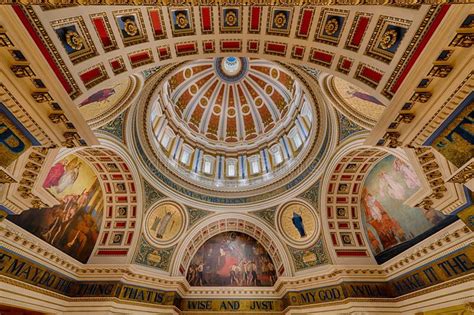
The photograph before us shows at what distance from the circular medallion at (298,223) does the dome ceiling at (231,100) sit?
692cm

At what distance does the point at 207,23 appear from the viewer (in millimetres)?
7000

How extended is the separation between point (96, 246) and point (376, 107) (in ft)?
55.6

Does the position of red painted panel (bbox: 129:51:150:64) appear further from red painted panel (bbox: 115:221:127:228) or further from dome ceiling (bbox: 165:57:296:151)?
dome ceiling (bbox: 165:57:296:151)

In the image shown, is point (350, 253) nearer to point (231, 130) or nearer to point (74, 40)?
point (231, 130)

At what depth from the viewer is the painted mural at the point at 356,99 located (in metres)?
10.5

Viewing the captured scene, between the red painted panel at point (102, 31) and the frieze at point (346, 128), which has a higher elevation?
the frieze at point (346, 128)

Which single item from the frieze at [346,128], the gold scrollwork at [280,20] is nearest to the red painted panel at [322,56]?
the gold scrollwork at [280,20]

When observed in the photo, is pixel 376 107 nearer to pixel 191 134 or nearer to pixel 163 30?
pixel 163 30

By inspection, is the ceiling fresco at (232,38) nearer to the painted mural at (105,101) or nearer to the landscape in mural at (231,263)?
the painted mural at (105,101)

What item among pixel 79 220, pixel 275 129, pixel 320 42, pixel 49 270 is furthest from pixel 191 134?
pixel 320 42

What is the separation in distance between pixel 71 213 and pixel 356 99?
15.3 m

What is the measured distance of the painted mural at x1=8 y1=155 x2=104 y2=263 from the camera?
37.0 ft

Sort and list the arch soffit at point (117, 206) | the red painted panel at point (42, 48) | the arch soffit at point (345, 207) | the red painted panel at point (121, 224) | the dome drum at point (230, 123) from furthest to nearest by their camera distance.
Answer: the dome drum at point (230, 123) → the red painted panel at point (121, 224) → the arch soffit at point (345, 207) → the arch soffit at point (117, 206) → the red painted panel at point (42, 48)

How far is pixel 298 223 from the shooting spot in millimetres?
16922
